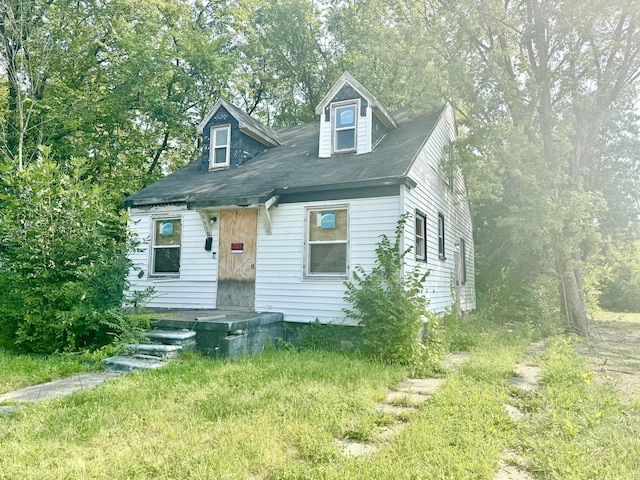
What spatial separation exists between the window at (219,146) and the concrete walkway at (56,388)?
712 centimetres

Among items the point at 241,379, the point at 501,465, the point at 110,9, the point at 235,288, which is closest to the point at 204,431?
the point at 241,379

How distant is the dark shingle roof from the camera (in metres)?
8.70

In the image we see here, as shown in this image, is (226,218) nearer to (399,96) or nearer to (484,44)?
(484,44)

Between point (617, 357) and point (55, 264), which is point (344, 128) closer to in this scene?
point (55, 264)

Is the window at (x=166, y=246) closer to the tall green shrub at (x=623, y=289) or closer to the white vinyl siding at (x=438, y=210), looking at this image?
the white vinyl siding at (x=438, y=210)

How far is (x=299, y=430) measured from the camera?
384 centimetres

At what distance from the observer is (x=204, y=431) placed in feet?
12.6

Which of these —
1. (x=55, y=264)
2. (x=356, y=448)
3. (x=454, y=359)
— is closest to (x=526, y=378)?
(x=454, y=359)

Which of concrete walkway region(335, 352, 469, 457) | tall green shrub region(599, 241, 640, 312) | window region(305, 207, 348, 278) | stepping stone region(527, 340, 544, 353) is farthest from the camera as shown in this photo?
tall green shrub region(599, 241, 640, 312)

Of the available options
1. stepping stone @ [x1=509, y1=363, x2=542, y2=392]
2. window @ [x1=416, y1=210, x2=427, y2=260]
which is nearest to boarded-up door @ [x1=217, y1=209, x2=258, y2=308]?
window @ [x1=416, y1=210, x2=427, y2=260]

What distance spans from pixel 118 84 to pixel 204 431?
731 inches

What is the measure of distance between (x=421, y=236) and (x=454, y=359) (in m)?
2.89

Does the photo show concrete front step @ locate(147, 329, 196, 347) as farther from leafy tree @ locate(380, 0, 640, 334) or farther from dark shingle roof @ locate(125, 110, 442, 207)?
leafy tree @ locate(380, 0, 640, 334)

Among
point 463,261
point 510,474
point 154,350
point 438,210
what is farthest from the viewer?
point 463,261
